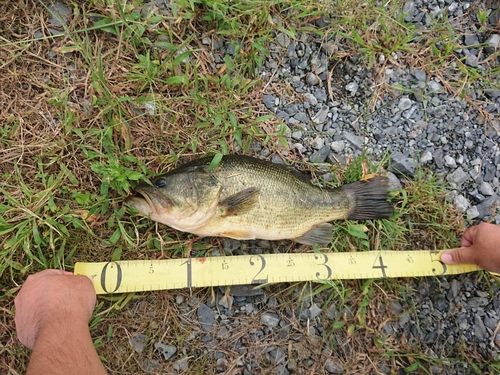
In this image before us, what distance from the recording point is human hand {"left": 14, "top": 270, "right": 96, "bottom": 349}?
307 cm

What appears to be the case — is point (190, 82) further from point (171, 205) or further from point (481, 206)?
point (481, 206)

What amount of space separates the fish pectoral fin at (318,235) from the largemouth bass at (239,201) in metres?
0.01

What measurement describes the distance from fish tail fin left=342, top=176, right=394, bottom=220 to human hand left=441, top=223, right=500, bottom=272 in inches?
31.2

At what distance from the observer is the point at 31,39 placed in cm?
382

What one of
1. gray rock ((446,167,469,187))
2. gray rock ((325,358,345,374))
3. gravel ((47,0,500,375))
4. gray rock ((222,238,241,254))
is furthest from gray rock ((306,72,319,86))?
gray rock ((325,358,345,374))

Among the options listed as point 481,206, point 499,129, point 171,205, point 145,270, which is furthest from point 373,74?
point 145,270

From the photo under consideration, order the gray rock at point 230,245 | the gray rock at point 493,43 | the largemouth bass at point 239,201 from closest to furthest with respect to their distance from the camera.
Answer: the largemouth bass at point 239,201 → the gray rock at point 230,245 → the gray rock at point 493,43

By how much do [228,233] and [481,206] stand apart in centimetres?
288

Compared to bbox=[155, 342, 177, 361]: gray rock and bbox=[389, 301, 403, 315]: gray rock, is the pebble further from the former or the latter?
bbox=[155, 342, 177, 361]: gray rock

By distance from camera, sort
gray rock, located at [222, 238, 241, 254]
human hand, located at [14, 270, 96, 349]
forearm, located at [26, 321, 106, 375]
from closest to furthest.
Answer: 1. forearm, located at [26, 321, 106, 375]
2. human hand, located at [14, 270, 96, 349]
3. gray rock, located at [222, 238, 241, 254]

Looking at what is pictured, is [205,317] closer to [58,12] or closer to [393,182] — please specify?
[393,182]

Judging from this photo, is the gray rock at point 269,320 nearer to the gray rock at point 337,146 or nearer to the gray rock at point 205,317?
the gray rock at point 205,317

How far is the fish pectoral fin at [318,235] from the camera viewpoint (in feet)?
12.5

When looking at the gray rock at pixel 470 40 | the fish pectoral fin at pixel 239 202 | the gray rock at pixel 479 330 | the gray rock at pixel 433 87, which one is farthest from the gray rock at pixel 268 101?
the gray rock at pixel 479 330
